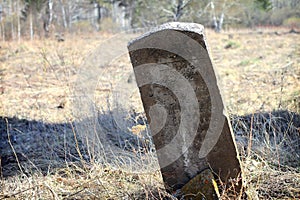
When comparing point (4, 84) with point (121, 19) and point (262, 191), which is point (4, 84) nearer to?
point (262, 191)

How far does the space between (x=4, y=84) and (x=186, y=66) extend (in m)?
6.92

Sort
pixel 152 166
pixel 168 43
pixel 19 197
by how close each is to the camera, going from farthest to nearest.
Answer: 1. pixel 152 166
2. pixel 19 197
3. pixel 168 43

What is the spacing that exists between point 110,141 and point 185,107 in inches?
76.8

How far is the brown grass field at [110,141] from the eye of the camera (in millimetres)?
2555

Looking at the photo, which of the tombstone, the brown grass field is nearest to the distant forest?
the brown grass field

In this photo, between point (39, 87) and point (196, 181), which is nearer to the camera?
point (196, 181)

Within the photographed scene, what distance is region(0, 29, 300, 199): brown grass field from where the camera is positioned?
2555 mm

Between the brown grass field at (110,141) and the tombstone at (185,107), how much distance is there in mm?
178

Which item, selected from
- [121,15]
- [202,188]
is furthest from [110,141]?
[121,15]

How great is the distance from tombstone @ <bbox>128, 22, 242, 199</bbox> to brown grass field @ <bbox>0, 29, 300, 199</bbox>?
0.58 ft

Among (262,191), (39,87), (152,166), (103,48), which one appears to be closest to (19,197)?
(152,166)

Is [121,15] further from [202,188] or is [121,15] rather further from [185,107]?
[202,188]

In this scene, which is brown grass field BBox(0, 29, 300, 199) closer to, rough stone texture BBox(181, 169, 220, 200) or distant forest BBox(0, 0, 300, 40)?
rough stone texture BBox(181, 169, 220, 200)

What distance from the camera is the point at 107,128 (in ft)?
14.1
